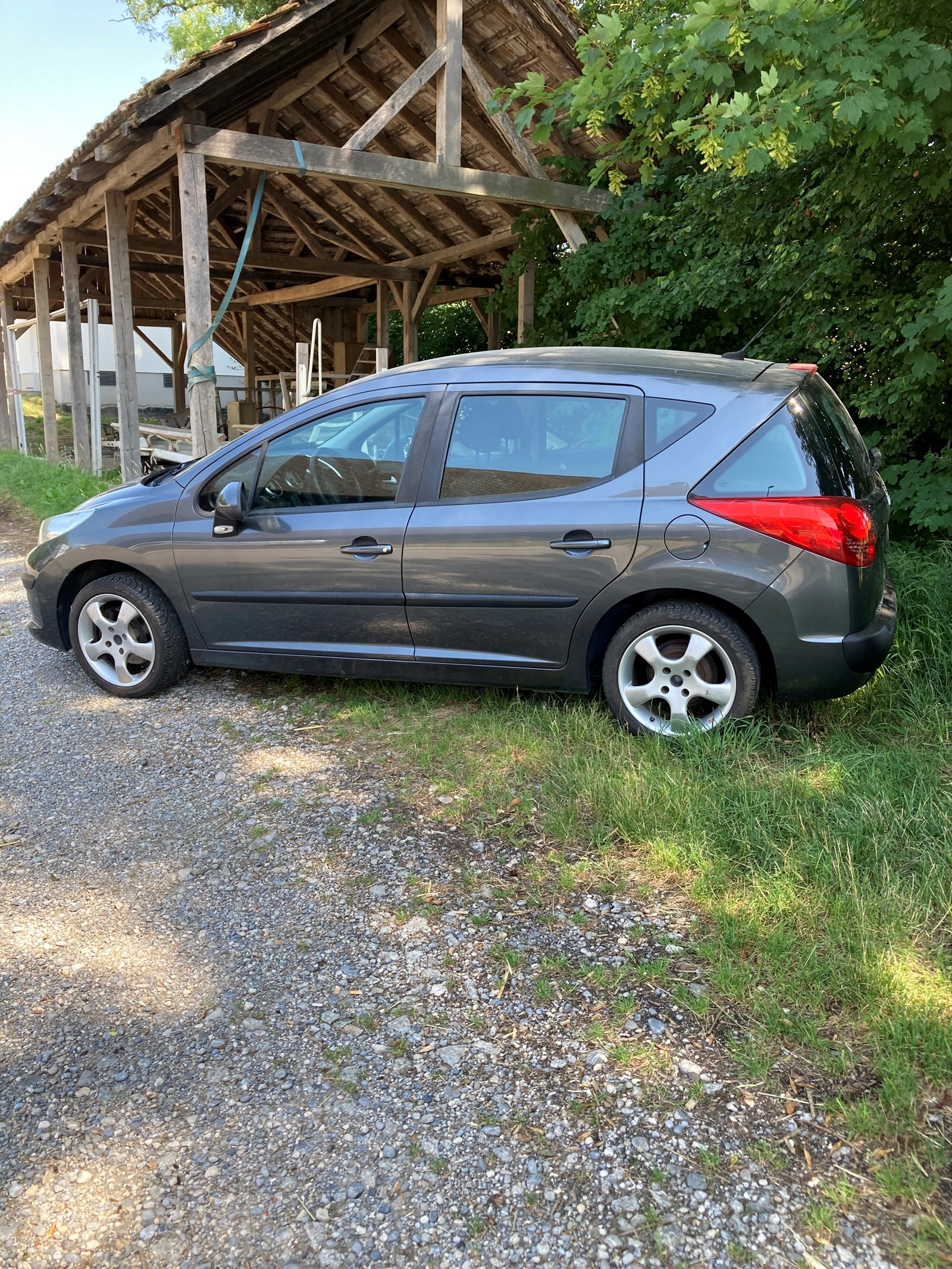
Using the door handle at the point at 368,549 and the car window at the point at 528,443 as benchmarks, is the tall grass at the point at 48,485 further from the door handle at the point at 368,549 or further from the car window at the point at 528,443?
the car window at the point at 528,443

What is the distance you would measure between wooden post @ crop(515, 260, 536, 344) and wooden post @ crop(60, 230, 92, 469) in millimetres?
6423

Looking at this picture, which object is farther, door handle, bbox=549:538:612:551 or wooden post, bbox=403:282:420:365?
wooden post, bbox=403:282:420:365

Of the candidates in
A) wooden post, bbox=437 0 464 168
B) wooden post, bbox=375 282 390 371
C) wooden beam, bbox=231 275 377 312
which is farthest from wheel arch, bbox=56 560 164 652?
wooden beam, bbox=231 275 377 312

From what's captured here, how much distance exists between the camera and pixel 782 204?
23.0 feet

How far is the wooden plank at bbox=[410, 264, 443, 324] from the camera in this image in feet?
50.2

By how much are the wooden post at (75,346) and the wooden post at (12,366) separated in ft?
13.7

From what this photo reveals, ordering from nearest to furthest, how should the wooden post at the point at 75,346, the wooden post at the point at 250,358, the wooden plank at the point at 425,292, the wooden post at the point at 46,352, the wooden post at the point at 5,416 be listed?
the wooden post at the point at 75,346 → the wooden plank at the point at 425,292 → the wooden post at the point at 46,352 → the wooden post at the point at 5,416 → the wooden post at the point at 250,358

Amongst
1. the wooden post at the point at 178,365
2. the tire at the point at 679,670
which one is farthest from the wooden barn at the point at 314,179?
the wooden post at the point at 178,365

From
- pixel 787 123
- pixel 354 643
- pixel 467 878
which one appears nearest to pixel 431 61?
pixel 787 123

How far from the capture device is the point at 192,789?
13.3 ft

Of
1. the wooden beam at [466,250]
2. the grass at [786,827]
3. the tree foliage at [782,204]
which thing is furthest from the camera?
the wooden beam at [466,250]

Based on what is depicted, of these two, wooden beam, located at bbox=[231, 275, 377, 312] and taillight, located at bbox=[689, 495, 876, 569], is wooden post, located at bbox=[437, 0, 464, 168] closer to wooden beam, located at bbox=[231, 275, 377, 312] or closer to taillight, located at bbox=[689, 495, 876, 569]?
taillight, located at bbox=[689, 495, 876, 569]

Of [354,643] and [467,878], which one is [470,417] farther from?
[467,878]

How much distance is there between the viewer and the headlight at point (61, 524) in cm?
514
